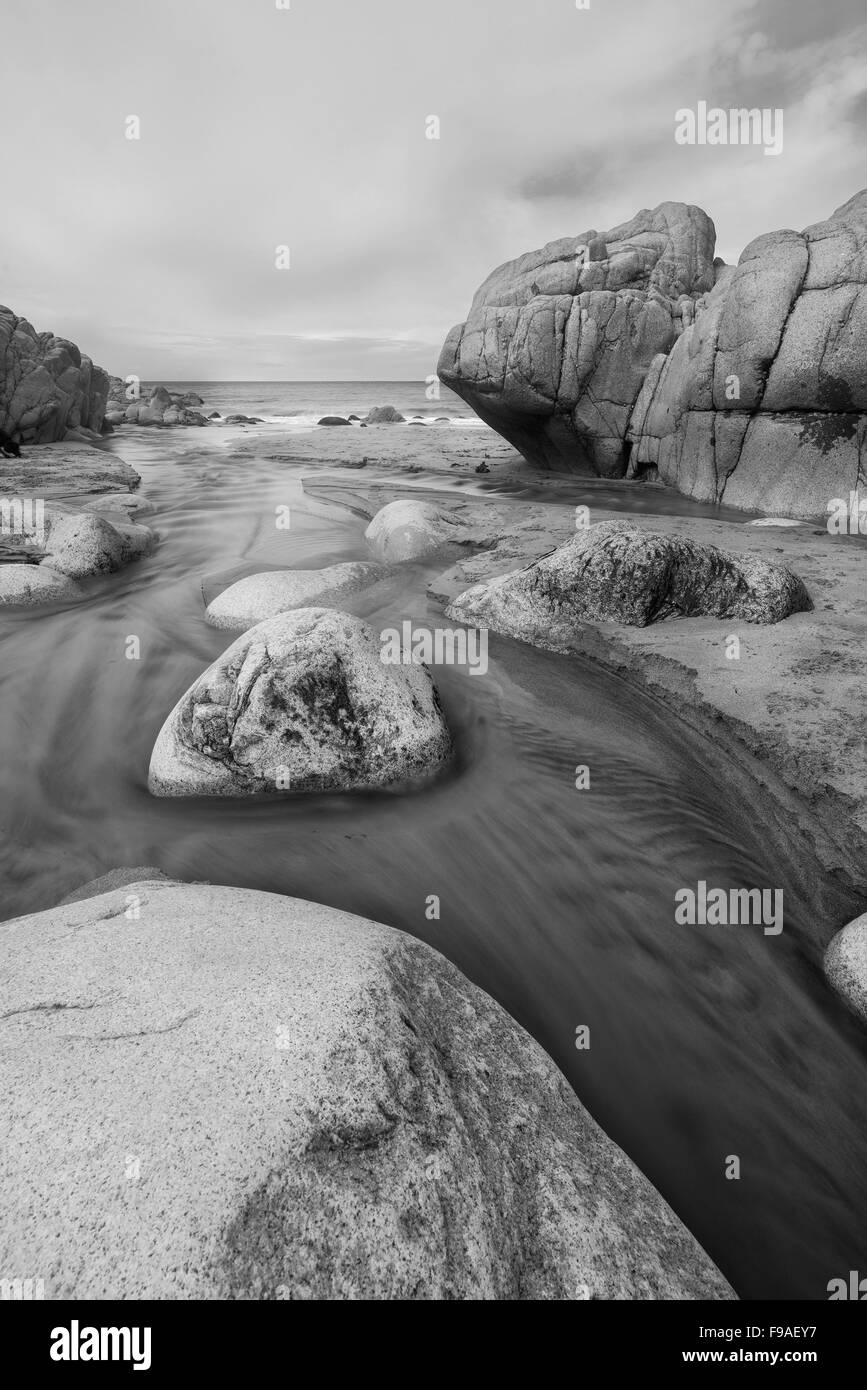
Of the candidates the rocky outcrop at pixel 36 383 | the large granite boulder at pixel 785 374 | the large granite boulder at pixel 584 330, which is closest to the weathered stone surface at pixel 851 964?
the large granite boulder at pixel 785 374

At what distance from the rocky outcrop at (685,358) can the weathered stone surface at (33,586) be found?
454 inches

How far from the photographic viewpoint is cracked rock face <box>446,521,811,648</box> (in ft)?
19.4

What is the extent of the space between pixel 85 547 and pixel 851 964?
9.31 meters

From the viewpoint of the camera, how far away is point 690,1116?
8.26ft

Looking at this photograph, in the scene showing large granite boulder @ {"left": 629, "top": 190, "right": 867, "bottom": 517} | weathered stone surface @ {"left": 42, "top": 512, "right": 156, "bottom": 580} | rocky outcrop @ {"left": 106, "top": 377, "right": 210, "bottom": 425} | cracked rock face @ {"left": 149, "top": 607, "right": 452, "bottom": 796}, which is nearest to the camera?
cracked rock face @ {"left": 149, "top": 607, "right": 452, "bottom": 796}

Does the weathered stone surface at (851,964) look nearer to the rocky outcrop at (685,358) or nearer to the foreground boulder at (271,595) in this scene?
the foreground boulder at (271,595)

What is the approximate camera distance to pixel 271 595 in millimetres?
6957

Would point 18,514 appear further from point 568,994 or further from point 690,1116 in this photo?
point 690,1116

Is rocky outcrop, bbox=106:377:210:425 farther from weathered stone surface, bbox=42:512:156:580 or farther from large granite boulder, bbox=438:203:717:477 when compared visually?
weathered stone surface, bbox=42:512:156:580

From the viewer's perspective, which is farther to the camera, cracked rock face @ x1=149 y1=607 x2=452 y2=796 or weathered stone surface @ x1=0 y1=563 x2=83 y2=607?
weathered stone surface @ x1=0 y1=563 x2=83 y2=607

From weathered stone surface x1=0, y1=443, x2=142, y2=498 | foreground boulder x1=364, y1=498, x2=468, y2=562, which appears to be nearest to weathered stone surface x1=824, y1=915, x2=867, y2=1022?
foreground boulder x1=364, y1=498, x2=468, y2=562

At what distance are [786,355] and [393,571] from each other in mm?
8371

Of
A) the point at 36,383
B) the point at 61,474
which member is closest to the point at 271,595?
the point at 61,474

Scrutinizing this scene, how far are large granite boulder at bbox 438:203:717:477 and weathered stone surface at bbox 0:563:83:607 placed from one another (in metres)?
12.5
